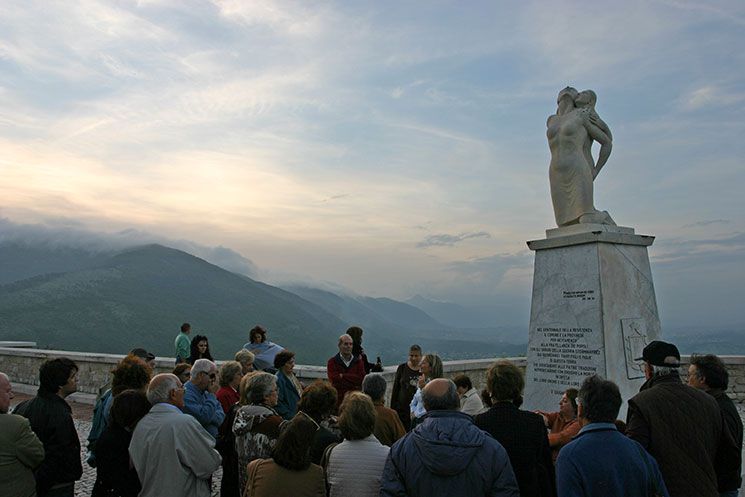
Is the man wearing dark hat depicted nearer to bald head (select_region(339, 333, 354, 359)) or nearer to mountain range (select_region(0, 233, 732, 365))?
bald head (select_region(339, 333, 354, 359))

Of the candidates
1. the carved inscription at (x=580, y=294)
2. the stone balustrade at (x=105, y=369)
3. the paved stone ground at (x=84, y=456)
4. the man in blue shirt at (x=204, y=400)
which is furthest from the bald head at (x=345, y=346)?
the stone balustrade at (x=105, y=369)

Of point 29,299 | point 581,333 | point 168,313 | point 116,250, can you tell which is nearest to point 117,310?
point 168,313

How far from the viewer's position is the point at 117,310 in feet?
224

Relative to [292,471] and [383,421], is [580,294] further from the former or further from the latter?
[292,471]

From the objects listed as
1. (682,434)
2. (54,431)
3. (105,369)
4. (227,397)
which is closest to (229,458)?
(227,397)

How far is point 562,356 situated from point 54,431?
244 inches

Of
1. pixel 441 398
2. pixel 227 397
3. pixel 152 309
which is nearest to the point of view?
pixel 441 398

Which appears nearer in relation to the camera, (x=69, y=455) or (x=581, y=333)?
(x=69, y=455)

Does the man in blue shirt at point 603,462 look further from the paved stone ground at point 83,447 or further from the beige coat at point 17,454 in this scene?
the beige coat at point 17,454

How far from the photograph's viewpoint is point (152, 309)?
241 ft

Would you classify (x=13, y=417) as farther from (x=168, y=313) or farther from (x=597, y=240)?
(x=168, y=313)

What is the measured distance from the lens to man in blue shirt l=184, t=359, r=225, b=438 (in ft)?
15.6

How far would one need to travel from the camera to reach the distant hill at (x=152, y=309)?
199 feet

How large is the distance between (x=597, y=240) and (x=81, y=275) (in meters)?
84.6
